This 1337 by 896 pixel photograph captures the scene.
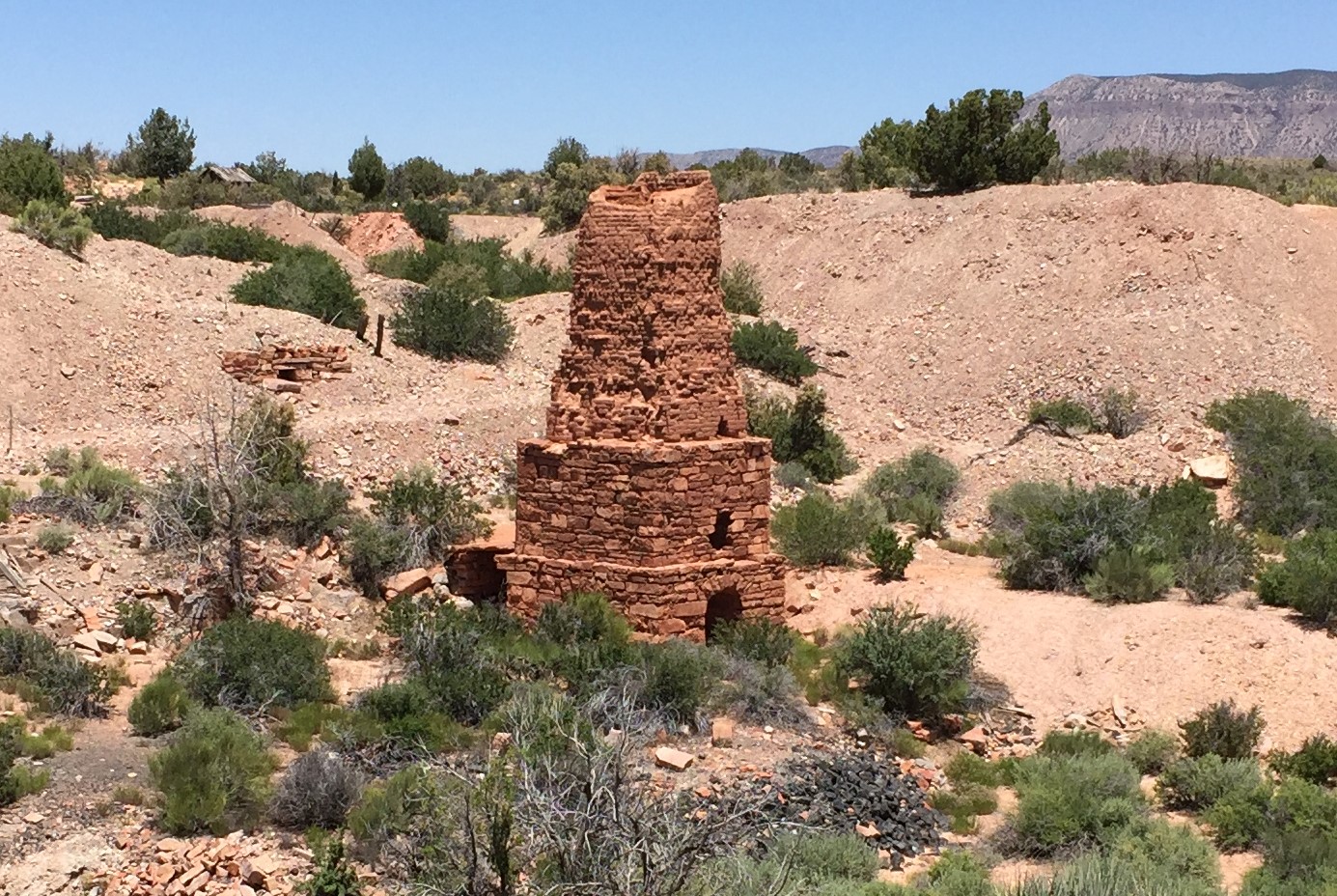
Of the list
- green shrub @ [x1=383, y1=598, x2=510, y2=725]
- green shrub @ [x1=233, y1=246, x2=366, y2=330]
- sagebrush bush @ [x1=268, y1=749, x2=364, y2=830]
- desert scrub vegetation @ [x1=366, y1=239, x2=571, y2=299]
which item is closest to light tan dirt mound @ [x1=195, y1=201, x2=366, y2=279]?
desert scrub vegetation @ [x1=366, y1=239, x2=571, y2=299]

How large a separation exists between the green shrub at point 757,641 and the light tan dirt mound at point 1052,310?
332 inches

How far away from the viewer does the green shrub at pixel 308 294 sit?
896 inches

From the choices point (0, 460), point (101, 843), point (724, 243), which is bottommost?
point (101, 843)

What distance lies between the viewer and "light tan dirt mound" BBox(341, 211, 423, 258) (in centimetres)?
3397

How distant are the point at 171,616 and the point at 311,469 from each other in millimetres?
4440

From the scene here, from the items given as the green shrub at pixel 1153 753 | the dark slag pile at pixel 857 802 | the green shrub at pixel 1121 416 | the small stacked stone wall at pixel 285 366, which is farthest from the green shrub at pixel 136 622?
the green shrub at pixel 1121 416

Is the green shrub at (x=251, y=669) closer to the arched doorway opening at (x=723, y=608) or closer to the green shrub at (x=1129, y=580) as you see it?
the arched doorway opening at (x=723, y=608)

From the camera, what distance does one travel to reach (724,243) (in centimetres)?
3203

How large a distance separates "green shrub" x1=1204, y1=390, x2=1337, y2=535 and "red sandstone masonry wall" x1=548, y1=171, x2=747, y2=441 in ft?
25.9

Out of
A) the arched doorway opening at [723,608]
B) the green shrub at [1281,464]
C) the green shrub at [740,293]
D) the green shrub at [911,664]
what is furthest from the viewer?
the green shrub at [740,293]

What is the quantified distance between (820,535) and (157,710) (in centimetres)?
683

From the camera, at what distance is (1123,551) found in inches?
523

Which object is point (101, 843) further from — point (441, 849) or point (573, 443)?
point (573, 443)

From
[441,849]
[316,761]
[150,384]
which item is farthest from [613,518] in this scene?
[150,384]
